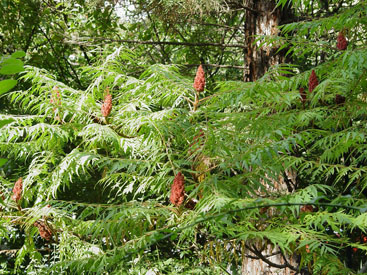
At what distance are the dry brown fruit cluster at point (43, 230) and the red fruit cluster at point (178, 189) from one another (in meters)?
1.11

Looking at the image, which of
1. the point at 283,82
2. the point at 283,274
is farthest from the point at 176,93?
the point at 283,274

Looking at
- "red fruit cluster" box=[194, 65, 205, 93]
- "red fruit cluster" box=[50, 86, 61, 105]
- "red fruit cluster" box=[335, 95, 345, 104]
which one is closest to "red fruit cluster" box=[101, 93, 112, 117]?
"red fruit cluster" box=[50, 86, 61, 105]

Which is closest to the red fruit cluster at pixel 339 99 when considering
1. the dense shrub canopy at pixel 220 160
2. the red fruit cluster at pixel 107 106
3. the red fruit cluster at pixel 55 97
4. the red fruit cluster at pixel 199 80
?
the dense shrub canopy at pixel 220 160

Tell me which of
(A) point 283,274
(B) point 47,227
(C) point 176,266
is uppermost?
(B) point 47,227

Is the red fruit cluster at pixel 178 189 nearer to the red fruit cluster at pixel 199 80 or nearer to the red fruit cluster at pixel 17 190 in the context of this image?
the red fruit cluster at pixel 199 80

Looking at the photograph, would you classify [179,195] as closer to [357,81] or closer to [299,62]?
[357,81]

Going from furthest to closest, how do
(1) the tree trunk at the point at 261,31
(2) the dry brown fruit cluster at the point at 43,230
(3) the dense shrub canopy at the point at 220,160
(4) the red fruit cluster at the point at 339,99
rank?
(1) the tree trunk at the point at 261,31
(2) the dry brown fruit cluster at the point at 43,230
(4) the red fruit cluster at the point at 339,99
(3) the dense shrub canopy at the point at 220,160

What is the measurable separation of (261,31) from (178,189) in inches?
95.1

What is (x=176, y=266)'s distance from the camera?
316 centimetres

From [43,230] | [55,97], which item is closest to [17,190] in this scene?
[43,230]

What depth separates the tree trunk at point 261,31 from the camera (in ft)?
12.9

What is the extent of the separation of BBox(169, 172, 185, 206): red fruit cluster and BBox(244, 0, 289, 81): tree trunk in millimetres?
2112

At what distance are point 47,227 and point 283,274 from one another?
1998 millimetres

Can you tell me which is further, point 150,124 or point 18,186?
point 18,186
